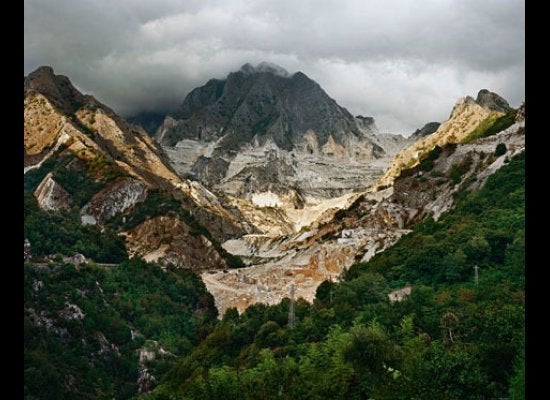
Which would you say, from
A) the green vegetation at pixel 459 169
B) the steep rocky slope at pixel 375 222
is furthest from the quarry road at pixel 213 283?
the green vegetation at pixel 459 169

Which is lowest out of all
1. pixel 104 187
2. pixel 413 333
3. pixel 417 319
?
pixel 413 333

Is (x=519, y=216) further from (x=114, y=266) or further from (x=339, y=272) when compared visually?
(x=114, y=266)

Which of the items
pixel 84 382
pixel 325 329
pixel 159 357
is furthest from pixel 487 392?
pixel 159 357

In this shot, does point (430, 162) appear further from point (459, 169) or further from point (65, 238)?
point (65, 238)

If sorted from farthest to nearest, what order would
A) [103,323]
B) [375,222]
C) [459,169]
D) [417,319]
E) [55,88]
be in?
[55,88], [375,222], [459,169], [103,323], [417,319]

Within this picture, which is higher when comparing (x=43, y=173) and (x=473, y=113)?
(x=473, y=113)

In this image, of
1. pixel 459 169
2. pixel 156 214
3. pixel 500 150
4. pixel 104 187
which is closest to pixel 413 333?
pixel 500 150
